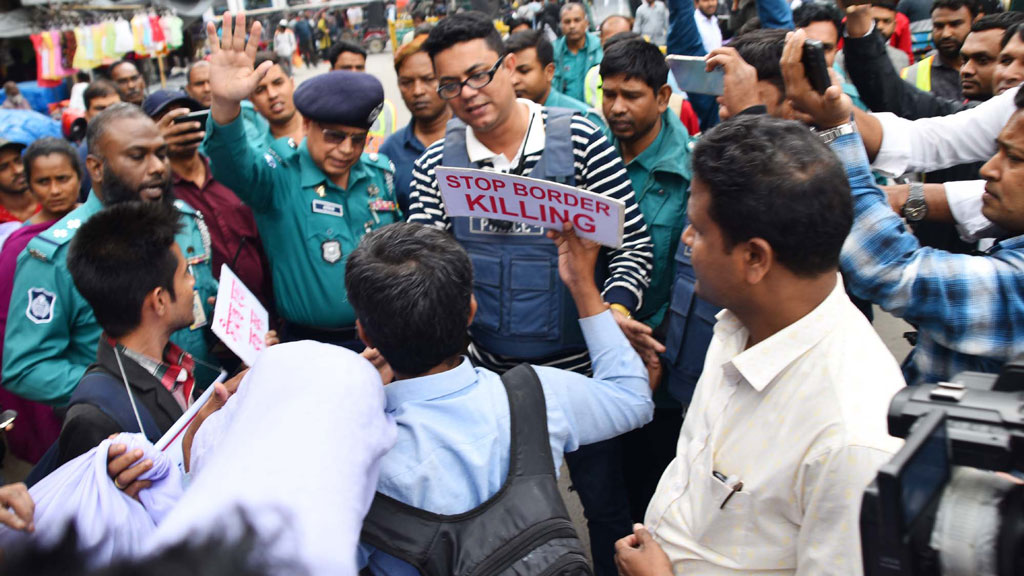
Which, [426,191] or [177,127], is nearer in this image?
[426,191]

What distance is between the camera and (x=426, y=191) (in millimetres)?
2533

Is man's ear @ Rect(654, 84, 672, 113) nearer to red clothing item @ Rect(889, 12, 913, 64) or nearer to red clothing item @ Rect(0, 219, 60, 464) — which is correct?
red clothing item @ Rect(0, 219, 60, 464)

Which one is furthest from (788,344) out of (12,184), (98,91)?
(98,91)

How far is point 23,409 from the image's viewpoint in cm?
316

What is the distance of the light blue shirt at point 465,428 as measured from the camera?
1.34 m

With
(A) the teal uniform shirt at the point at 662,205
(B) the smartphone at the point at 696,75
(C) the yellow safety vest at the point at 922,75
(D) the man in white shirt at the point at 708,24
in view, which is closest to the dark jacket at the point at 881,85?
(A) the teal uniform shirt at the point at 662,205

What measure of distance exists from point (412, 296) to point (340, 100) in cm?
163

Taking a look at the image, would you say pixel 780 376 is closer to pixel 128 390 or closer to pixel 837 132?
pixel 837 132

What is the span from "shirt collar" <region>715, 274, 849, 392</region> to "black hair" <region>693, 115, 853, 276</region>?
0.22 feet

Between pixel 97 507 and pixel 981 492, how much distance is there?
1359 mm

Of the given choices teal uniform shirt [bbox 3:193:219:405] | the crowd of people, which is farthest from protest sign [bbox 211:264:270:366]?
teal uniform shirt [bbox 3:193:219:405]

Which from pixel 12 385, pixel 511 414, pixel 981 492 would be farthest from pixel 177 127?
pixel 981 492

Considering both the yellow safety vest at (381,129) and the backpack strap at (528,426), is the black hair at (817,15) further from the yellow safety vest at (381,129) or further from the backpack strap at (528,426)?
the backpack strap at (528,426)

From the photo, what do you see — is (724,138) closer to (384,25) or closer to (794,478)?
(794,478)
